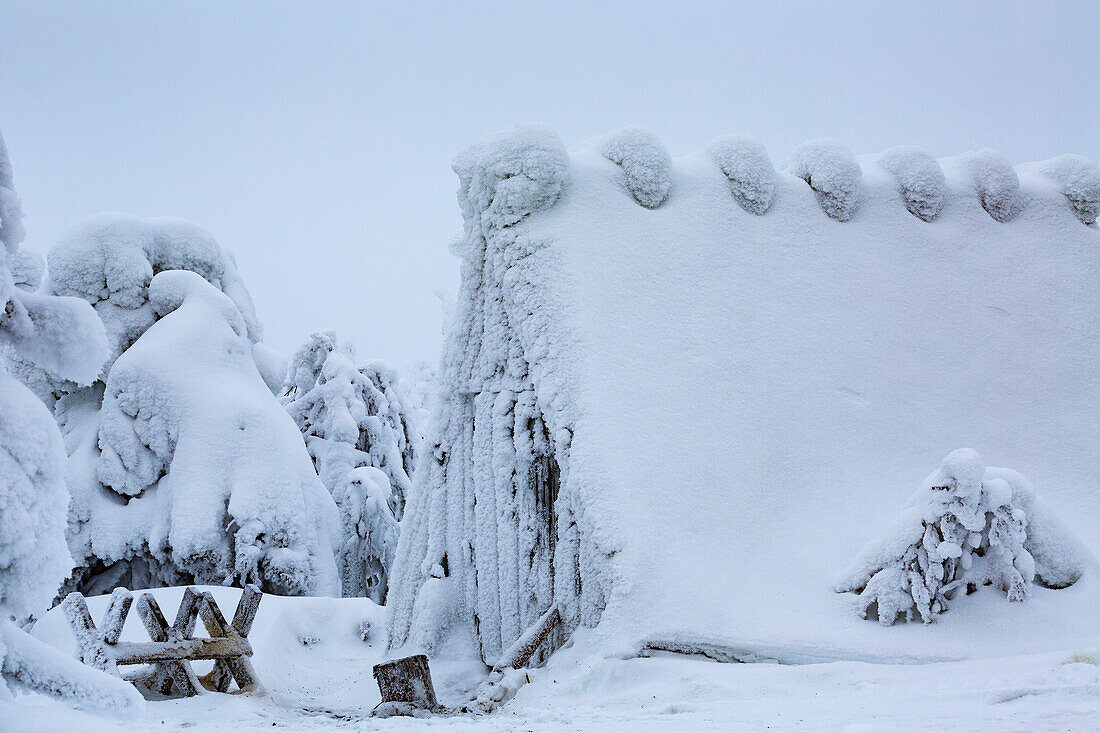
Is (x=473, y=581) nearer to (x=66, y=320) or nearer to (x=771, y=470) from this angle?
(x=771, y=470)

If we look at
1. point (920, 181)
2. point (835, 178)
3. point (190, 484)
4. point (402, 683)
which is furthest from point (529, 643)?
point (190, 484)

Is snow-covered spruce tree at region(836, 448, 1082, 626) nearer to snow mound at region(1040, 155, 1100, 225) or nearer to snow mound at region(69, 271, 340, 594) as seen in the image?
snow mound at region(1040, 155, 1100, 225)

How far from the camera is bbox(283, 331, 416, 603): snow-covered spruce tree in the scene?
1476 cm

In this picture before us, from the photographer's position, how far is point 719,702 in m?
3.81

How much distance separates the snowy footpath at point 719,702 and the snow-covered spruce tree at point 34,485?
0.10 meters

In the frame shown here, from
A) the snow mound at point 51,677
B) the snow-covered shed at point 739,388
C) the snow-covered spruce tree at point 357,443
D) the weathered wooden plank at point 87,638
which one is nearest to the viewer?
the snow mound at point 51,677

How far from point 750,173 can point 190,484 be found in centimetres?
862

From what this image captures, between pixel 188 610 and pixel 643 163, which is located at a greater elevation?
pixel 643 163

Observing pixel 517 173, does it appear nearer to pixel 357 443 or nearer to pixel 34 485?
pixel 34 485

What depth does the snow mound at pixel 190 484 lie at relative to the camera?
11438 mm

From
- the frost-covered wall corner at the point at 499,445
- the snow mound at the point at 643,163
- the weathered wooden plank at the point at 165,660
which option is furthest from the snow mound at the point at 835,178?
the weathered wooden plank at the point at 165,660

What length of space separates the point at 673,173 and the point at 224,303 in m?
8.48

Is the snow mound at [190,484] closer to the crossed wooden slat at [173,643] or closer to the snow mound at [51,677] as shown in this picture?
the crossed wooden slat at [173,643]

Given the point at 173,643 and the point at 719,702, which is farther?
the point at 173,643
